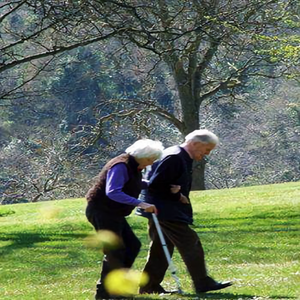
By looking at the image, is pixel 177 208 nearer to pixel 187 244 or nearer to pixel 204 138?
pixel 187 244

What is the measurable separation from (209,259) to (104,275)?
175 inches

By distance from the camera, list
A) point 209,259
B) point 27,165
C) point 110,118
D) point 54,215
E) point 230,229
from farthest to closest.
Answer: point 27,165 < point 110,118 < point 54,215 < point 230,229 < point 209,259

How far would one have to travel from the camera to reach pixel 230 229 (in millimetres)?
16281

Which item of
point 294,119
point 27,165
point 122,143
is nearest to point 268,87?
point 294,119

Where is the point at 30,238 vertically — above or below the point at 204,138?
below

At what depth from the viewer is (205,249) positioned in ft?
45.6

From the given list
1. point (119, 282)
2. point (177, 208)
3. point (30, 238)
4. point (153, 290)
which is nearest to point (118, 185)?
point (177, 208)

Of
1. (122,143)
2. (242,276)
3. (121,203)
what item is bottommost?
(242,276)

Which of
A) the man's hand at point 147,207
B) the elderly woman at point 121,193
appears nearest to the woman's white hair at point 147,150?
the elderly woman at point 121,193

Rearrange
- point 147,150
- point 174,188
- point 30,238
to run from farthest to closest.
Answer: point 30,238 < point 174,188 < point 147,150

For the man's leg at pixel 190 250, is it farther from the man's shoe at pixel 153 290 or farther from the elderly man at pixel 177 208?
the man's shoe at pixel 153 290

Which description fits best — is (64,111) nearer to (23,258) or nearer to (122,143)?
(122,143)

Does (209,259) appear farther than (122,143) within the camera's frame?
No

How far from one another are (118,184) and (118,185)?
0.5 inches
